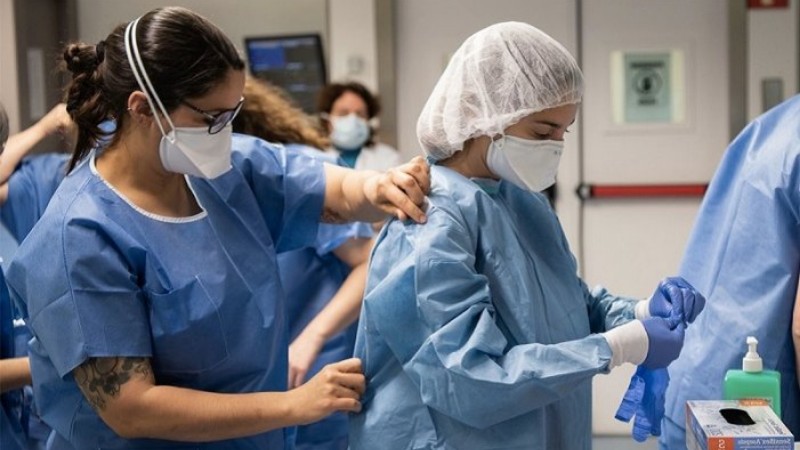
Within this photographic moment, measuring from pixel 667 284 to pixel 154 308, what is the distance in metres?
0.73

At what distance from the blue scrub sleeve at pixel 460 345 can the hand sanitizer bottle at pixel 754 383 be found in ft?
1.07

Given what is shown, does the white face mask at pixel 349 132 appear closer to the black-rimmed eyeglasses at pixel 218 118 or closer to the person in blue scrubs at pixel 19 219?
the person in blue scrubs at pixel 19 219

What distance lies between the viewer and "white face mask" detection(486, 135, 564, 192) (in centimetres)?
144

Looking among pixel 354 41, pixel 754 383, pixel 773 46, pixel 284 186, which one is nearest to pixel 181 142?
pixel 284 186

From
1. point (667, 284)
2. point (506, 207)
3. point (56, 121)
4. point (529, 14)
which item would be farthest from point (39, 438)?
point (529, 14)

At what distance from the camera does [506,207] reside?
149 cm

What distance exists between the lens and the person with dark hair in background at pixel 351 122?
385cm

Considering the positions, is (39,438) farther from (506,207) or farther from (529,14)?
(529,14)

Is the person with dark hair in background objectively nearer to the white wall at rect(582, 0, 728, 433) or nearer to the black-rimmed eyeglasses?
the white wall at rect(582, 0, 728, 433)

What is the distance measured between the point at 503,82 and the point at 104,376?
0.68 meters

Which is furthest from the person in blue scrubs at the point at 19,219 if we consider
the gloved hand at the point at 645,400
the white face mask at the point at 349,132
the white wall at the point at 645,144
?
the white wall at the point at 645,144

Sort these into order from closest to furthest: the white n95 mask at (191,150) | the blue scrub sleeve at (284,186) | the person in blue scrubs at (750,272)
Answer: the white n95 mask at (191,150) < the person in blue scrubs at (750,272) < the blue scrub sleeve at (284,186)

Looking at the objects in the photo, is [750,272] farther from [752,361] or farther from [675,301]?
[675,301]

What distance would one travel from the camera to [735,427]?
4.44ft
